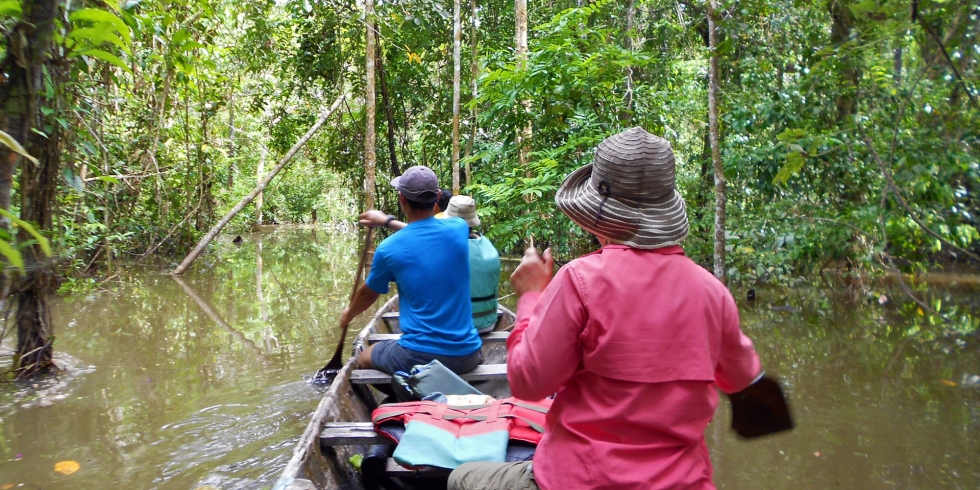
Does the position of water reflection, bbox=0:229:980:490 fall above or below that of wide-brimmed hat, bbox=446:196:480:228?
below

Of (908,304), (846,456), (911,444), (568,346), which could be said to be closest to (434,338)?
(568,346)

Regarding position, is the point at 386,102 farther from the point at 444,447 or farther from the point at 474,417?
the point at 444,447

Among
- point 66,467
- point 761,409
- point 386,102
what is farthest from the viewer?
point 386,102

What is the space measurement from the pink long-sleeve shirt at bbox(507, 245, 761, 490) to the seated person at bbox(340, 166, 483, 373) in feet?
6.27

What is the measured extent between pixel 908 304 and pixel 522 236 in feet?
19.8

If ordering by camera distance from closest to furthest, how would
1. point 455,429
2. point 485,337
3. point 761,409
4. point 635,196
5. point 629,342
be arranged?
1. point 629,342
2. point 635,196
3. point 761,409
4. point 455,429
5. point 485,337

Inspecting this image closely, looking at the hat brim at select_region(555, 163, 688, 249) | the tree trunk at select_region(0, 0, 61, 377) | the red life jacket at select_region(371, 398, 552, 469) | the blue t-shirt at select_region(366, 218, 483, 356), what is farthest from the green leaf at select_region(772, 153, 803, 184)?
the tree trunk at select_region(0, 0, 61, 377)

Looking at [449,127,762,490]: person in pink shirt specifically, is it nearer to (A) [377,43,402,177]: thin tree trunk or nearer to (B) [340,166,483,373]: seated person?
(B) [340,166,483,373]: seated person

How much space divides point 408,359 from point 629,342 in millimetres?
2246

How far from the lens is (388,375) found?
12.6 ft

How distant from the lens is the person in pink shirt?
1605 millimetres

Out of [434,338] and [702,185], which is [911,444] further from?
[702,185]

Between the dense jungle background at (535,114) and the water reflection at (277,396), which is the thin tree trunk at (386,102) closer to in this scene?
the dense jungle background at (535,114)

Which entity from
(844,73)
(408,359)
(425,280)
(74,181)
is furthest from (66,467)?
(844,73)
